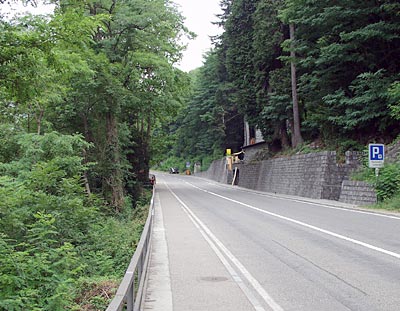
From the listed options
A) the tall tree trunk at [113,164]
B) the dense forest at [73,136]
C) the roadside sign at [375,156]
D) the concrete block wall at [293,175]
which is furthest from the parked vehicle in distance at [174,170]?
the roadside sign at [375,156]

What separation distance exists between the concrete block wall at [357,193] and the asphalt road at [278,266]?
6.43 m

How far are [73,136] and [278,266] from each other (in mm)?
15344

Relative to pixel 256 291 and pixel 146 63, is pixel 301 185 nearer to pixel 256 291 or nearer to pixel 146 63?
pixel 146 63

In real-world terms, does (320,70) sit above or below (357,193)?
above

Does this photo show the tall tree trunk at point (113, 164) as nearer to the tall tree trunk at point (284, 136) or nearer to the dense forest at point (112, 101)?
the dense forest at point (112, 101)

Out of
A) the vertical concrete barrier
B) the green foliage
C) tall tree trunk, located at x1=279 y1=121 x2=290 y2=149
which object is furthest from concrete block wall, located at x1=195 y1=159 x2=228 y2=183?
the green foliage

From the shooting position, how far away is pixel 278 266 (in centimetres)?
920

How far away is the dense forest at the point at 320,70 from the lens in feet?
85.3

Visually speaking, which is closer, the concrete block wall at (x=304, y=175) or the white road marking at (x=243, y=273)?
the white road marking at (x=243, y=273)

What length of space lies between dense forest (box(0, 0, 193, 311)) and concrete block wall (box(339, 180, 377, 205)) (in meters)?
11.1

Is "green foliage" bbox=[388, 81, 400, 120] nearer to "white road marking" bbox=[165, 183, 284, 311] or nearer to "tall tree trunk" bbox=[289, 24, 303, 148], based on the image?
"white road marking" bbox=[165, 183, 284, 311]

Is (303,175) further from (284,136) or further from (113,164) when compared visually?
(113,164)

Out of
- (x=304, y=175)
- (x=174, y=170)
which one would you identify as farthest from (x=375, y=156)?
(x=174, y=170)

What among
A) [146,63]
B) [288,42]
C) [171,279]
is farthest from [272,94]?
[171,279]
